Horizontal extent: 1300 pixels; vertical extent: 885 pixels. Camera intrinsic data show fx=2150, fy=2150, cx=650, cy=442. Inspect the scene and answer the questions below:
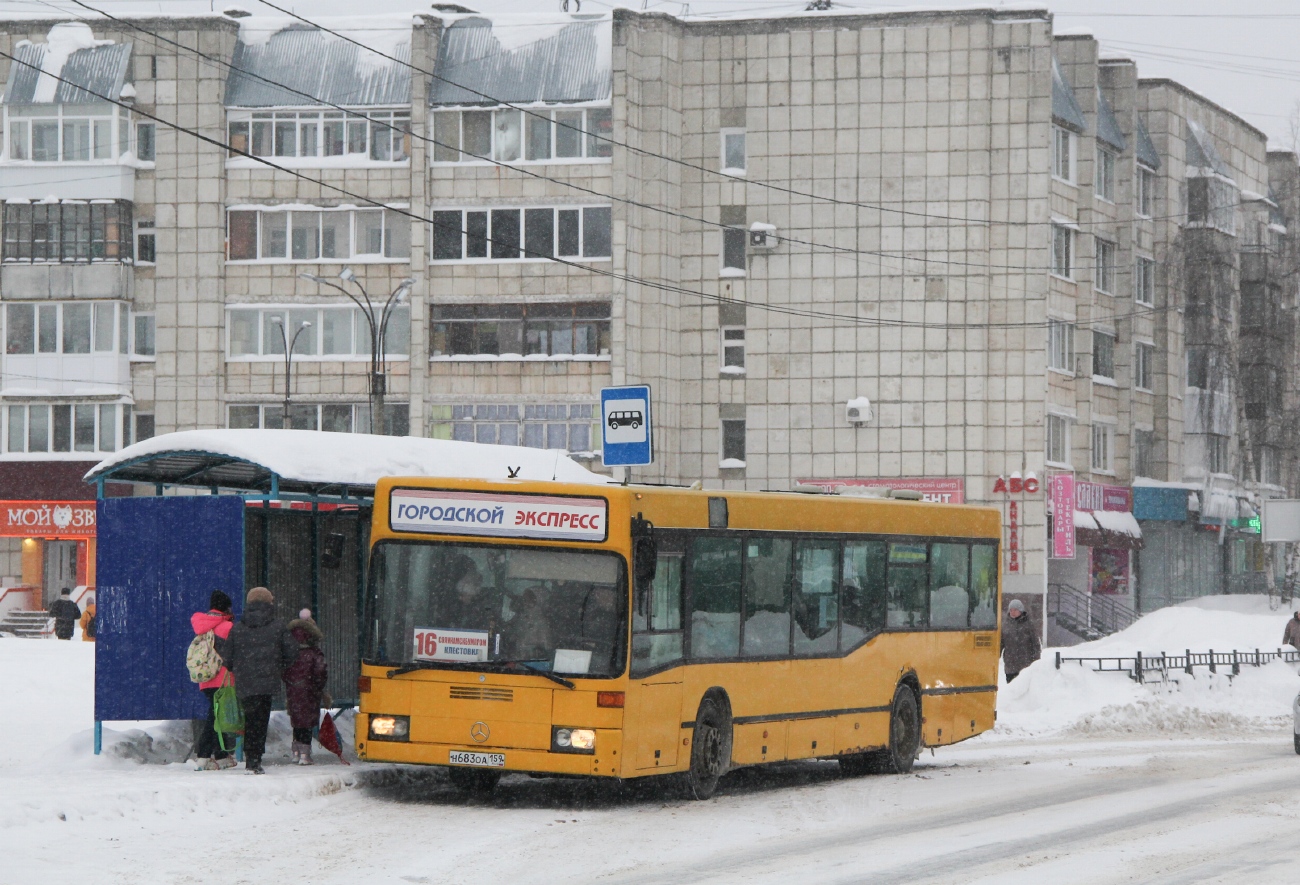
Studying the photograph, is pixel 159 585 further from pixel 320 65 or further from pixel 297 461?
pixel 320 65

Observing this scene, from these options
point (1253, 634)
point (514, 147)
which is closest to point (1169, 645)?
point (1253, 634)

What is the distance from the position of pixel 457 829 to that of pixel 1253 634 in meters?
25.3

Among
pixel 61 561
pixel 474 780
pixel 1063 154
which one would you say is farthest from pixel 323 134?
pixel 474 780

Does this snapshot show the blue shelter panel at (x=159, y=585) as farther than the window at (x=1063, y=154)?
No

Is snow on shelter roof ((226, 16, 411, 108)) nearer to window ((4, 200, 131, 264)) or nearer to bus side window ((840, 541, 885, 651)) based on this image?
window ((4, 200, 131, 264))

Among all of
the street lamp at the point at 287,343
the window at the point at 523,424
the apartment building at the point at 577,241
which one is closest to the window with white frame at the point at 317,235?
the apartment building at the point at 577,241

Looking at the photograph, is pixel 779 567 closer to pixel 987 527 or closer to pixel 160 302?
pixel 987 527

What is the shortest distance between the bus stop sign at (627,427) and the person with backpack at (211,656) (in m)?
4.78

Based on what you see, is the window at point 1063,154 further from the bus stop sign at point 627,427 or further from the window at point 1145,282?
the bus stop sign at point 627,427

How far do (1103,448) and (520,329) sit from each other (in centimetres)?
1800

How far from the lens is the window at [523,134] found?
185 ft

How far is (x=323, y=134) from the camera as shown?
57375mm

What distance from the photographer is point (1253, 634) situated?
120 ft

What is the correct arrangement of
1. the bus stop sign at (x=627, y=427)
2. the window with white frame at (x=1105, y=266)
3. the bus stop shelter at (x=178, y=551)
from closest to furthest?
the bus stop shelter at (x=178, y=551), the bus stop sign at (x=627, y=427), the window with white frame at (x=1105, y=266)
